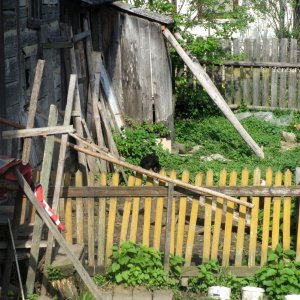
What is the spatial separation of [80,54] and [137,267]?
18.7 feet

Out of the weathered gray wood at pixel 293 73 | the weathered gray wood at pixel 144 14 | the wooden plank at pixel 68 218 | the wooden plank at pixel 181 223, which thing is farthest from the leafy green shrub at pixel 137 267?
the weathered gray wood at pixel 293 73

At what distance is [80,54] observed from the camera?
41.6 ft

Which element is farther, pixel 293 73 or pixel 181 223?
pixel 293 73

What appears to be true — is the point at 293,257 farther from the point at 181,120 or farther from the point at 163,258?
the point at 181,120

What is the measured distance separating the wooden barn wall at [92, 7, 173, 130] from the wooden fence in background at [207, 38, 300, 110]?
12.2ft

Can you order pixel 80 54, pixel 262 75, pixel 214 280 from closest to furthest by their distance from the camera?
pixel 214 280, pixel 80 54, pixel 262 75

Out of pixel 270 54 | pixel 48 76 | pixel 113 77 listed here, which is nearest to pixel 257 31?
pixel 270 54

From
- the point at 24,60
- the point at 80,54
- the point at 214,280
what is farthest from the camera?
the point at 80,54

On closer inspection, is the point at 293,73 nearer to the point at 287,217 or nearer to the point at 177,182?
the point at 287,217

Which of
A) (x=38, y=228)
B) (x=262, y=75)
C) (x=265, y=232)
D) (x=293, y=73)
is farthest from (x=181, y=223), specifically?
(x=262, y=75)

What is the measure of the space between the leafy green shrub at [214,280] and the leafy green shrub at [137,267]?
0.24 metres

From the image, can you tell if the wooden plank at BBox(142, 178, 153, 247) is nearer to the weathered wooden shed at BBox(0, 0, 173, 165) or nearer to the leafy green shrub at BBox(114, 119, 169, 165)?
the weathered wooden shed at BBox(0, 0, 173, 165)

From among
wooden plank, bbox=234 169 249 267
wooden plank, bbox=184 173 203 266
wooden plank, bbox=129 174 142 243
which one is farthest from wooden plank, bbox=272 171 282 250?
wooden plank, bbox=129 174 142 243

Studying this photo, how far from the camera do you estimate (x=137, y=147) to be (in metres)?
13.3
